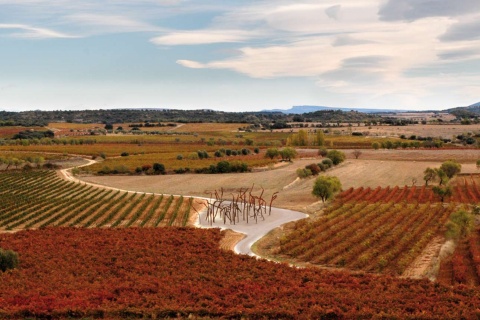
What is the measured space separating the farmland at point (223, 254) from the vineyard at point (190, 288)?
72mm

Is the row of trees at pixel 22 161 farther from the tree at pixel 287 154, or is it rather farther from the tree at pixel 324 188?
the tree at pixel 324 188

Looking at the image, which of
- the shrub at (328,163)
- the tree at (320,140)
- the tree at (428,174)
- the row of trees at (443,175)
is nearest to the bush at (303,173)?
the shrub at (328,163)

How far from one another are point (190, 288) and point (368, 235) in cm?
2007

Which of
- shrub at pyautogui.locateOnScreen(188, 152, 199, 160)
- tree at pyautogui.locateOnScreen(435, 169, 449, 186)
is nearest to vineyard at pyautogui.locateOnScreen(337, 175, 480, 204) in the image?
tree at pyautogui.locateOnScreen(435, 169, 449, 186)

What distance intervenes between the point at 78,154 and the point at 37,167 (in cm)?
2292

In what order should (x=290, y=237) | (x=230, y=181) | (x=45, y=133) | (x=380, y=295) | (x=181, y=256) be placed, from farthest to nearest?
(x=45, y=133) < (x=230, y=181) < (x=290, y=237) < (x=181, y=256) < (x=380, y=295)

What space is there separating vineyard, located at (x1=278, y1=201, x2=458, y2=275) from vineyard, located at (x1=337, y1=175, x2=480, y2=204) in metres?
4.87

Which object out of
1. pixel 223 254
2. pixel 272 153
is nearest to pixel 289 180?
pixel 272 153

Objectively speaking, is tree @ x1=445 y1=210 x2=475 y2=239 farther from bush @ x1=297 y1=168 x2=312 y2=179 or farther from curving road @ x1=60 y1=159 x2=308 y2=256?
bush @ x1=297 y1=168 x2=312 y2=179

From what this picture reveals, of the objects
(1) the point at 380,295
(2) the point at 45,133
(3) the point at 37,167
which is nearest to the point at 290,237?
(1) the point at 380,295

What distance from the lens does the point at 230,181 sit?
266 feet

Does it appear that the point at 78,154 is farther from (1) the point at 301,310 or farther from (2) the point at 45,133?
(1) the point at 301,310

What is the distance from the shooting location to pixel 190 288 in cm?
2619

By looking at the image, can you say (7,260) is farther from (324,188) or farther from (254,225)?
(324,188)
